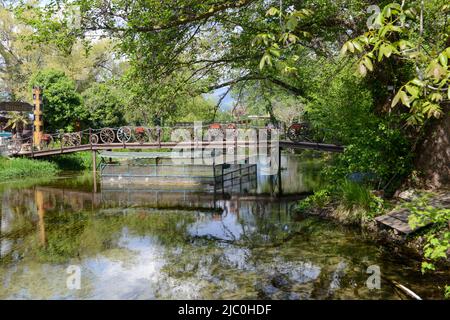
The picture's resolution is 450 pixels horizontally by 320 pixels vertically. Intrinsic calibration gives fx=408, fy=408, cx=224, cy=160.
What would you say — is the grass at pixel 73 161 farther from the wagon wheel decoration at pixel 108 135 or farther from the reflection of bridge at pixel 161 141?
the wagon wheel decoration at pixel 108 135

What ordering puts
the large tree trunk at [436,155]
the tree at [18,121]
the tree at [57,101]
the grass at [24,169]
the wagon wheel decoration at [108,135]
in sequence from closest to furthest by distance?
1. the large tree trunk at [436,155]
2. the grass at [24,169]
3. the wagon wheel decoration at [108,135]
4. the tree at [57,101]
5. the tree at [18,121]

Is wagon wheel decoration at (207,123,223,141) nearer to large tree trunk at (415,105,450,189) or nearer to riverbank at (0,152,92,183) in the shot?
riverbank at (0,152,92,183)

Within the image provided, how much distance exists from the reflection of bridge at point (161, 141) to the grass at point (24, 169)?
752 millimetres

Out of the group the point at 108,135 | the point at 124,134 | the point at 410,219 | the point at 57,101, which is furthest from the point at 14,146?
the point at 410,219

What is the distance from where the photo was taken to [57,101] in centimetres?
2708

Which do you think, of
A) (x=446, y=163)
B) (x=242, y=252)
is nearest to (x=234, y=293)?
(x=242, y=252)

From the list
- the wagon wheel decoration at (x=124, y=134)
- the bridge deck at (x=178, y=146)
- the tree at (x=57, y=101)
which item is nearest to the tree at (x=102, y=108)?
the tree at (x=57, y=101)

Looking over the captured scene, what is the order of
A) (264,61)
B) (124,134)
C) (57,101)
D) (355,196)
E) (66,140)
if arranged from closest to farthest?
(264,61) → (355,196) → (124,134) → (66,140) → (57,101)

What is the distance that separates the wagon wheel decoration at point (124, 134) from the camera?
22594 millimetres

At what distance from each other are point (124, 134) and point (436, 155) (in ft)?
53.7

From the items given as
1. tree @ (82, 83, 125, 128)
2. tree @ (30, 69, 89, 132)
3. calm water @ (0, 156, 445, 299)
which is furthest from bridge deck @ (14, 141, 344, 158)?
tree @ (82, 83, 125, 128)

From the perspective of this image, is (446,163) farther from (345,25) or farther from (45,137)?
(45,137)

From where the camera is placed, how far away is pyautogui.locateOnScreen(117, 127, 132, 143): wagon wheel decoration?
22594 millimetres

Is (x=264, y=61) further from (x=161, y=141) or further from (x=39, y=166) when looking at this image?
(x=39, y=166)
